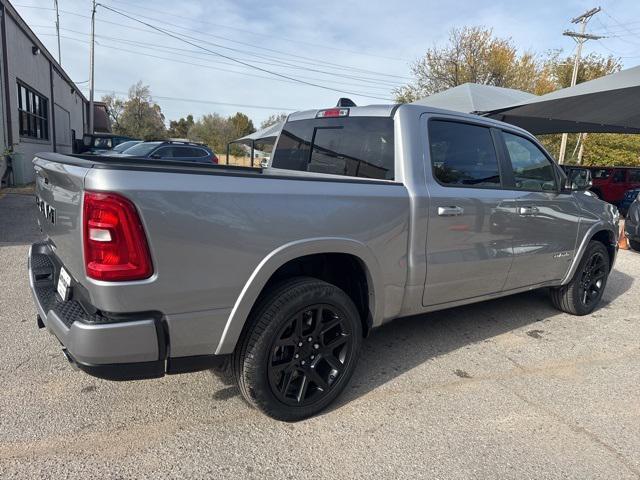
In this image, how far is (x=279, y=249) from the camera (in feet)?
7.76

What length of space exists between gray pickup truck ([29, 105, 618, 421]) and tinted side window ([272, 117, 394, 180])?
14 mm

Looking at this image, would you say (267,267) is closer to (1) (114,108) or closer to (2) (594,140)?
(2) (594,140)

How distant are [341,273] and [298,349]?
646 millimetres

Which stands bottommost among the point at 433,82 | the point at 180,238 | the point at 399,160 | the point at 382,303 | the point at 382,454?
the point at 382,454

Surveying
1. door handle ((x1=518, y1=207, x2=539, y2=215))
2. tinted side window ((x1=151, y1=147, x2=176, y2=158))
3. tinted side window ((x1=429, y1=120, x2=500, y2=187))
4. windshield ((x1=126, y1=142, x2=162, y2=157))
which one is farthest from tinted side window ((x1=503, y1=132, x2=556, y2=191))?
windshield ((x1=126, y1=142, x2=162, y2=157))

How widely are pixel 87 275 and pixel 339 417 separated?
1.65 meters

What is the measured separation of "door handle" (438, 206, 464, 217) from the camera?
3100mm

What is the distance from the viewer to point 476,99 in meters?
11.8

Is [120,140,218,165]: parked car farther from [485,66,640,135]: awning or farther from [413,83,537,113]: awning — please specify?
[485,66,640,135]: awning

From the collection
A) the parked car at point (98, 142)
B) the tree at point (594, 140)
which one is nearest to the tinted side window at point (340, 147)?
the parked car at point (98, 142)

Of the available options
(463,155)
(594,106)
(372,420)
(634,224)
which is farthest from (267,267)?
(594,106)

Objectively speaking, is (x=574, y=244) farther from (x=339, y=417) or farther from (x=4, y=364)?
(x=4, y=364)

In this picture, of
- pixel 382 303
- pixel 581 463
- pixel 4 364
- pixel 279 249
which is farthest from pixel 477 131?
pixel 4 364

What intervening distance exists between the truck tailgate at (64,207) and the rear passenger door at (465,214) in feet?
6.84
